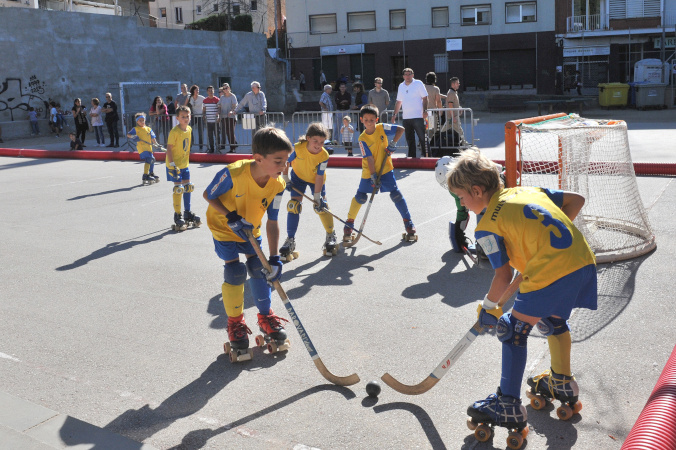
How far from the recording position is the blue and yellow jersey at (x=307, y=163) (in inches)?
321

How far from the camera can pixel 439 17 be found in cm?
4144

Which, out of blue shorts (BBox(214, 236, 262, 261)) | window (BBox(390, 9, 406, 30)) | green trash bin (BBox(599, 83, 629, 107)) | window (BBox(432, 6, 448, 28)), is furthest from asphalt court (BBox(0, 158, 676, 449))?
window (BBox(390, 9, 406, 30))

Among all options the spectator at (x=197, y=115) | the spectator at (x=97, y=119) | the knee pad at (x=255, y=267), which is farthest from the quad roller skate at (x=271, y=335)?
the spectator at (x=97, y=119)

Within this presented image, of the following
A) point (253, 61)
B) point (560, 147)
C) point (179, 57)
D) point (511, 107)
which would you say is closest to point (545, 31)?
point (511, 107)

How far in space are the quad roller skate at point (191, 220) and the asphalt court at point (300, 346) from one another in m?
0.41

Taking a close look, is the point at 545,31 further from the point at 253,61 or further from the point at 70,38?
the point at 70,38

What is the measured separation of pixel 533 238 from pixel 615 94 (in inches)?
1244

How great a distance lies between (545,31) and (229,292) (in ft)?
127

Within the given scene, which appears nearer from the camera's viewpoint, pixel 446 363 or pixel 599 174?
pixel 446 363

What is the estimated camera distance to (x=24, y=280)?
25.1ft

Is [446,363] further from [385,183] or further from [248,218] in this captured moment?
[385,183]

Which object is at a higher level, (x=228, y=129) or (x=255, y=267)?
(x=228, y=129)

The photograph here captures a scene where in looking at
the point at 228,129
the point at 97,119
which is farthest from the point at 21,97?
the point at 228,129

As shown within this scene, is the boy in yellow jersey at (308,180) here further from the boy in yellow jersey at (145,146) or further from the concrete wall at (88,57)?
the concrete wall at (88,57)
